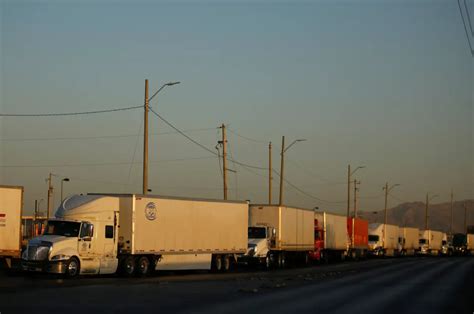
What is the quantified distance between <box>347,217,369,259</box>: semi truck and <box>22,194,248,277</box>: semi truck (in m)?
28.6

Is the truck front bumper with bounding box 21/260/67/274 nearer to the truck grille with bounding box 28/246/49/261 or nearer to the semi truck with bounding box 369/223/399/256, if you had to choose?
the truck grille with bounding box 28/246/49/261

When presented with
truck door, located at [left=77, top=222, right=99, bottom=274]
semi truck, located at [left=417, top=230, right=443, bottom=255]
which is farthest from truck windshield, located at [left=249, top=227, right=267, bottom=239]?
semi truck, located at [left=417, top=230, right=443, bottom=255]

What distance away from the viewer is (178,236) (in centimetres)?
3594

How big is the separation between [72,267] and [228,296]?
10.0 m

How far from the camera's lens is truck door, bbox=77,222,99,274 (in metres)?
31.0

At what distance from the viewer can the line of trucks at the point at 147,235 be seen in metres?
30.9

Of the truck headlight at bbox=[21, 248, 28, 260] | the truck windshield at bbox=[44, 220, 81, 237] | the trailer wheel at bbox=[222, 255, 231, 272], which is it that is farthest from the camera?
the trailer wheel at bbox=[222, 255, 231, 272]

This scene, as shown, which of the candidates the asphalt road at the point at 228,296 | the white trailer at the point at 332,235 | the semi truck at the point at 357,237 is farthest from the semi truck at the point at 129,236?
the semi truck at the point at 357,237

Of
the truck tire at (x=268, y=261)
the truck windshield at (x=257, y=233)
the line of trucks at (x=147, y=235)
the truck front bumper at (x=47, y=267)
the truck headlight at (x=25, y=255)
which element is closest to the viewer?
the truck front bumper at (x=47, y=267)

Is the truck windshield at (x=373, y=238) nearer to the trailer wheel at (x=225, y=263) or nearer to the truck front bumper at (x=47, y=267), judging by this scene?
the trailer wheel at (x=225, y=263)

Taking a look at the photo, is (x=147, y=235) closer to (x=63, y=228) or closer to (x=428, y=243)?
(x=63, y=228)

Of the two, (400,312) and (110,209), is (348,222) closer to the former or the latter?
(110,209)

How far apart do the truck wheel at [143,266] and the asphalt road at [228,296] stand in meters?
3.45

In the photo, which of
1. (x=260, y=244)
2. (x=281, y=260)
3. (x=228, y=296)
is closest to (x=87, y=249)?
(x=228, y=296)
